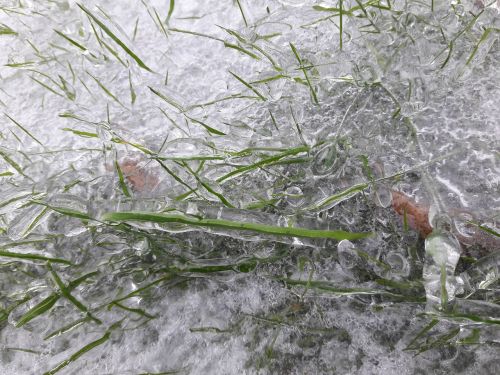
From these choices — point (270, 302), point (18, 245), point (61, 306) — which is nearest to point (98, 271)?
point (61, 306)

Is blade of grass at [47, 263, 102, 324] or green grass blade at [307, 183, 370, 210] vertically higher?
green grass blade at [307, 183, 370, 210]

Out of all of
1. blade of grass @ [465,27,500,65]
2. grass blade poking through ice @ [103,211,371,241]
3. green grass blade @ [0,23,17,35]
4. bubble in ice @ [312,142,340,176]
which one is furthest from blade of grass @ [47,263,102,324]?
blade of grass @ [465,27,500,65]

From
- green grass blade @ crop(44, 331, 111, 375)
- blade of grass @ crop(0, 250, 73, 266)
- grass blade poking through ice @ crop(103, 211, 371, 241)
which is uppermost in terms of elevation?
grass blade poking through ice @ crop(103, 211, 371, 241)

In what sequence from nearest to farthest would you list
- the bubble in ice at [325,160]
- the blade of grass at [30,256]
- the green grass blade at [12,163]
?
1. the blade of grass at [30,256]
2. the bubble in ice at [325,160]
3. the green grass blade at [12,163]

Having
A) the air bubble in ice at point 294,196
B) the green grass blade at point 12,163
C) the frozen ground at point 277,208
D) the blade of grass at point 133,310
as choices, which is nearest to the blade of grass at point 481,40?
the frozen ground at point 277,208

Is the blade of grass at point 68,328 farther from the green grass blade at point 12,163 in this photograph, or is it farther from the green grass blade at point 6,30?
the green grass blade at point 6,30

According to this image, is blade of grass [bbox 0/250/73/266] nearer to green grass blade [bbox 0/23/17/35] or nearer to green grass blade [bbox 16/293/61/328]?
green grass blade [bbox 16/293/61/328]

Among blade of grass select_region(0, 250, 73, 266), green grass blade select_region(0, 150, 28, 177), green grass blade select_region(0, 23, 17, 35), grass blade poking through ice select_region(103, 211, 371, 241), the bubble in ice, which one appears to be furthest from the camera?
green grass blade select_region(0, 23, 17, 35)

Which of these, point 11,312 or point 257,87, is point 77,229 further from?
point 257,87
